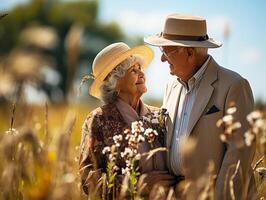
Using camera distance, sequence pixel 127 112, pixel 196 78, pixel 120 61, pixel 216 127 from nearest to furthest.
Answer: pixel 216 127
pixel 196 78
pixel 127 112
pixel 120 61

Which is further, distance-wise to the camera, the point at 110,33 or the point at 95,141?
the point at 110,33

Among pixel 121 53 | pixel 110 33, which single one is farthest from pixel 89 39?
pixel 121 53

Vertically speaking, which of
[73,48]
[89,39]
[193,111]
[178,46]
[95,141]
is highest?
[73,48]

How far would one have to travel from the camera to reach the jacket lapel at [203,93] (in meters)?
4.95

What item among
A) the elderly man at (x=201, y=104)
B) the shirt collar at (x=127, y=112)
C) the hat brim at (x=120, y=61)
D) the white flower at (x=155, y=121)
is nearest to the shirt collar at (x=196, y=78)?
the elderly man at (x=201, y=104)

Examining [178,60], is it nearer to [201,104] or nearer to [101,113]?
[201,104]

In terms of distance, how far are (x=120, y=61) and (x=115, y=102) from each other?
1.13 ft

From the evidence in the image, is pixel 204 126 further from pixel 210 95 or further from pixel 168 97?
pixel 168 97

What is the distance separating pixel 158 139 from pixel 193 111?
0.43 m

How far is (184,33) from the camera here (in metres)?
5.26

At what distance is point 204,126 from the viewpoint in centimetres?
Result: 494

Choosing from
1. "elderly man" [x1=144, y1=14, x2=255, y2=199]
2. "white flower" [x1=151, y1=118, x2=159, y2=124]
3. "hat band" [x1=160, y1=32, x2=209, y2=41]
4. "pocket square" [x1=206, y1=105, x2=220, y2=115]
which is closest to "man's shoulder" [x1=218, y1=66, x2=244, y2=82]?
"elderly man" [x1=144, y1=14, x2=255, y2=199]

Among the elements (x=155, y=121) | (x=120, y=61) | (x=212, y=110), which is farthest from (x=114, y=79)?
(x=212, y=110)

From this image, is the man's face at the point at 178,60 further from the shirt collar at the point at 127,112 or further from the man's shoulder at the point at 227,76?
the shirt collar at the point at 127,112
